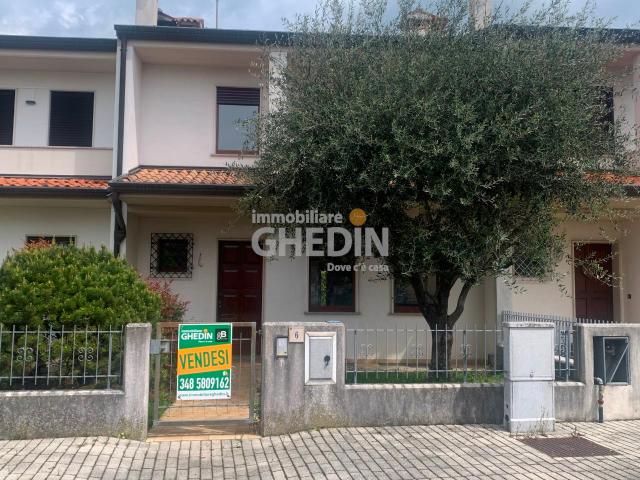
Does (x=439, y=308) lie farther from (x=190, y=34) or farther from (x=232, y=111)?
(x=190, y=34)

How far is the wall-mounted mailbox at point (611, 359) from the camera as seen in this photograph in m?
6.43

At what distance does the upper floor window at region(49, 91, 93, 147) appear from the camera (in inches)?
435

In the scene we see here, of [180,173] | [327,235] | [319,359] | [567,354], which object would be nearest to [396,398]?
[319,359]

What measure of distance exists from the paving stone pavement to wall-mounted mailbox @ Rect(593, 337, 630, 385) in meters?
0.85

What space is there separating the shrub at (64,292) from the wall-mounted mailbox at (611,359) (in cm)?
581

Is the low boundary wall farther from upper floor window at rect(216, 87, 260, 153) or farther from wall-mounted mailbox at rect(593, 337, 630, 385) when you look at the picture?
upper floor window at rect(216, 87, 260, 153)

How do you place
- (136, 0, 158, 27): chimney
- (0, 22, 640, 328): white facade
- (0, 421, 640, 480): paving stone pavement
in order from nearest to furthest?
(0, 421, 640, 480): paving stone pavement, (0, 22, 640, 328): white facade, (136, 0, 158, 27): chimney

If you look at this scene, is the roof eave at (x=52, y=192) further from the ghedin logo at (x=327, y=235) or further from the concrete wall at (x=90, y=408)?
the concrete wall at (x=90, y=408)

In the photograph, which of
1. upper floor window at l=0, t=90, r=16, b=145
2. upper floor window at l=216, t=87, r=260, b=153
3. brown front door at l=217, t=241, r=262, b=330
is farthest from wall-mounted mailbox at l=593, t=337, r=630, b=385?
upper floor window at l=0, t=90, r=16, b=145

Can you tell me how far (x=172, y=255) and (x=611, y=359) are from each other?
8.41 meters

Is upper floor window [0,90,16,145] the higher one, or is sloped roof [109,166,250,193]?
upper floor window [0,90,16,145]

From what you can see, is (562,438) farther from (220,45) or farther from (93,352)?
(220,45)

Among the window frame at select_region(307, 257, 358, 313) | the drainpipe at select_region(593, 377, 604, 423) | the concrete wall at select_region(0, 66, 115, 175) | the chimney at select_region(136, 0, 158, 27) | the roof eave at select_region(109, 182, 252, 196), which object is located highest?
the chimney at select_region(136, 0, 158, 27)

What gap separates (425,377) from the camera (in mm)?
6742
